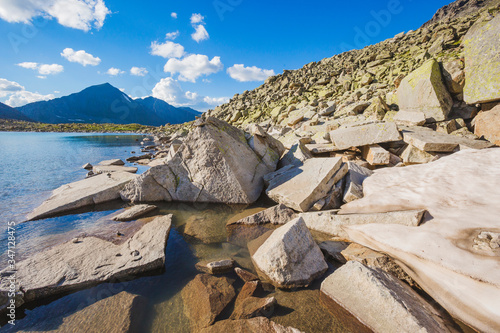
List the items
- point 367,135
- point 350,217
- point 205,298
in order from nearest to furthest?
point 205,298 → point 350,217 → point 367,135

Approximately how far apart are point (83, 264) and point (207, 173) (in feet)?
15.9

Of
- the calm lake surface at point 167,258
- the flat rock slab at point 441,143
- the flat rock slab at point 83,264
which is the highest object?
the flat rock slab at point 441,143

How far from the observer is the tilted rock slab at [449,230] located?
3086 millimetres

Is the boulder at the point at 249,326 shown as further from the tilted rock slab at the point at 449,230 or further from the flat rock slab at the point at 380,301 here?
the tilted rock slab at the point at 449,230

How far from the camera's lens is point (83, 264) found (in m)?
4.39

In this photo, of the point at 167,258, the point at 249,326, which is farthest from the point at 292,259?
the point at 167,258

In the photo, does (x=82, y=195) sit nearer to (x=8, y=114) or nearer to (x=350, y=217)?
(x=350, y=217)

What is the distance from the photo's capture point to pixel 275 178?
8.26 meters

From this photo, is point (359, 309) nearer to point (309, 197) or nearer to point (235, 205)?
point (309, 197)

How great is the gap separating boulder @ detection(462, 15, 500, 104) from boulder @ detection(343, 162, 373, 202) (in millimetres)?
6352

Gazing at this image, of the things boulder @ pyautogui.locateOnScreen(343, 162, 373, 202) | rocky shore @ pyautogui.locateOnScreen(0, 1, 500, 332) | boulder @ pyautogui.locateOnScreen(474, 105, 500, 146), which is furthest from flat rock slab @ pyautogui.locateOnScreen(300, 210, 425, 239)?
boulder @ pyautogui.locateOnScreen(474, 105, 500, 146)

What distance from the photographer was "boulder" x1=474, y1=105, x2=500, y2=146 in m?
8.00

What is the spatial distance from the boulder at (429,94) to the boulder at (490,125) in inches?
53.1

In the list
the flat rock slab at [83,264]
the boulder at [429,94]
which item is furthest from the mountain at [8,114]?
the boulder at [429,94]
